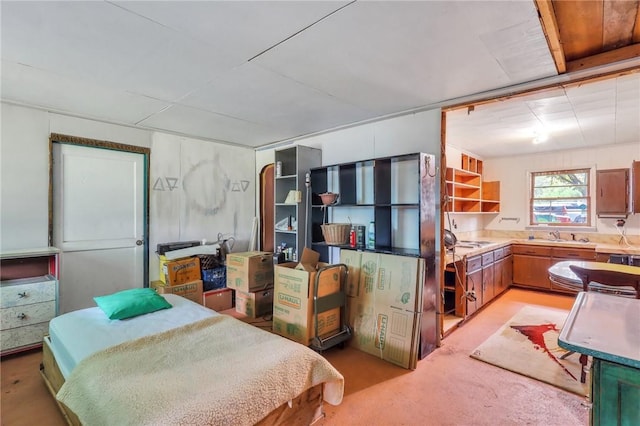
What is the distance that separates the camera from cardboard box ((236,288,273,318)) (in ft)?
12.7

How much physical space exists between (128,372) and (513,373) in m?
2.95

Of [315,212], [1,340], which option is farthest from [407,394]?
[1,340]

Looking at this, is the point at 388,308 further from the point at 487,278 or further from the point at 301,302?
the point at 487,278

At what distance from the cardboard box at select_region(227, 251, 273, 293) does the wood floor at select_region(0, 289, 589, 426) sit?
4.78ft

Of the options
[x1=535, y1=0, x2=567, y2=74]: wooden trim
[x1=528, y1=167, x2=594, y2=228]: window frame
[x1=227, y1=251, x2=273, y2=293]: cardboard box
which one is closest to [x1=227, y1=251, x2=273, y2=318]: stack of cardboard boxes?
[x1=227, y1=251, x2=273, y2=293]: cardboard box

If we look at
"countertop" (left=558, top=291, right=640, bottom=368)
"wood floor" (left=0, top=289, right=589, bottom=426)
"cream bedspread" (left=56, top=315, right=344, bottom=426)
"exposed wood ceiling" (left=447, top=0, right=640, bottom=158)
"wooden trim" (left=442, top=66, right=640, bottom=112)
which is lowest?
"wood floor" (left=0, top=289, right=589, bottom=426)

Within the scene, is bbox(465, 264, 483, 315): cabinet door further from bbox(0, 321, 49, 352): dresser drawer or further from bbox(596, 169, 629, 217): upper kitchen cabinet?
bbox(0, 321, 49, 352): dresser drawer

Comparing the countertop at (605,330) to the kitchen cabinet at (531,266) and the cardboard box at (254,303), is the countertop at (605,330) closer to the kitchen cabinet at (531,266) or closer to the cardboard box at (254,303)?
the cardboard box at (254,303)

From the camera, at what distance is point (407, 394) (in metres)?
2.32

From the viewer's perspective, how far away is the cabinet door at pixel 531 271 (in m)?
4.93

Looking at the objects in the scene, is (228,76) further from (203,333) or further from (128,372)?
(128,372)

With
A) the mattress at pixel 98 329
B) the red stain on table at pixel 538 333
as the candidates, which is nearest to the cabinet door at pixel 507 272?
the red stain on table at pixel 538 333

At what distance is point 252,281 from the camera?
3928mm

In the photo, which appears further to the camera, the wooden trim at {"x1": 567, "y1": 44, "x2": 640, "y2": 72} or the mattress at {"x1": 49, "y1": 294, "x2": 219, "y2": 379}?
the wooden trim at {"x1": 567, "y1": 44, "x2": 640, "y2": 72}
